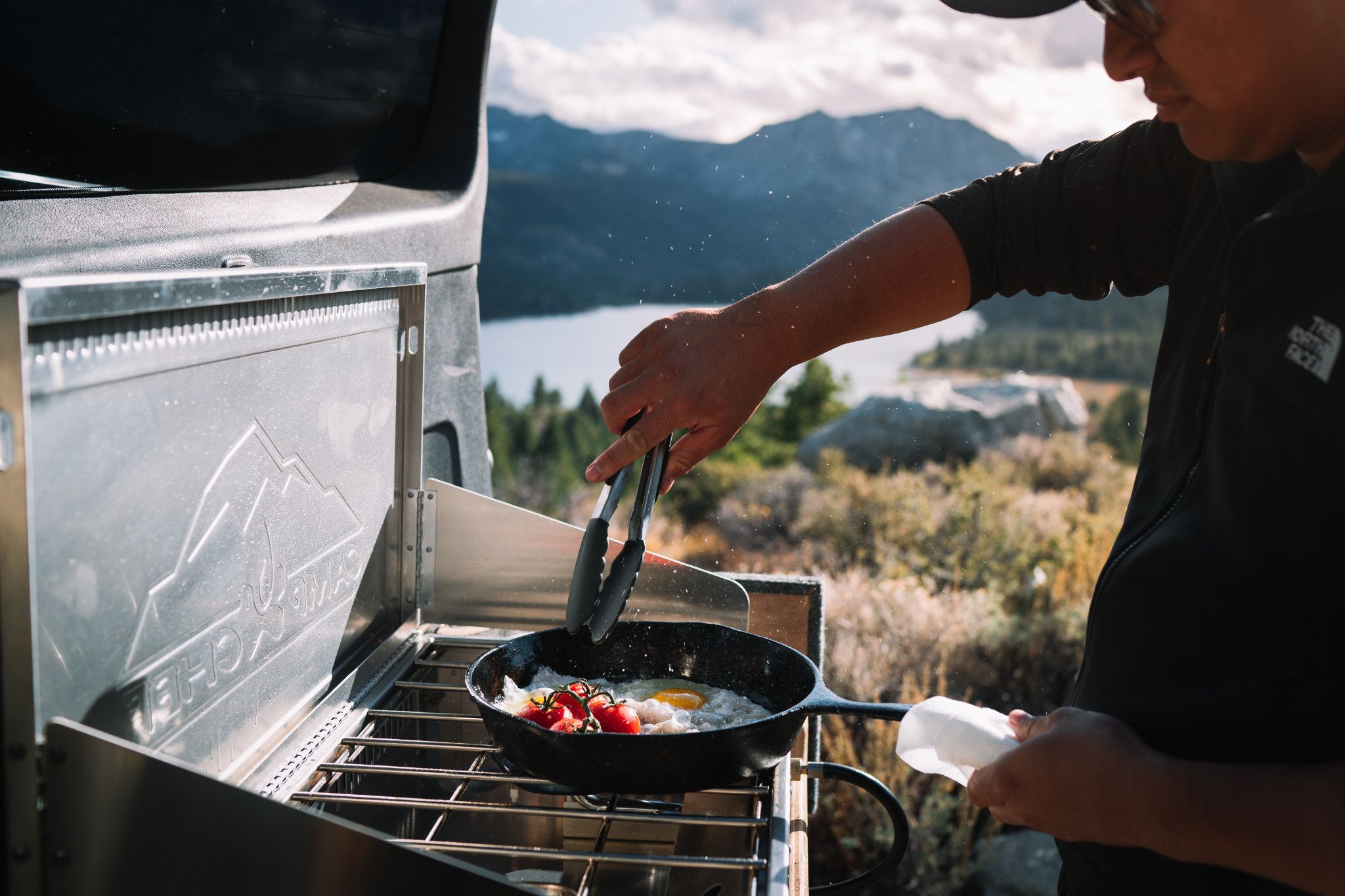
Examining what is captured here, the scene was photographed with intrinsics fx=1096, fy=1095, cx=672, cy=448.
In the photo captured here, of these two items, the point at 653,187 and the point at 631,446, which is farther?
the point at 653,187

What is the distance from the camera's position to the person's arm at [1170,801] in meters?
0.91

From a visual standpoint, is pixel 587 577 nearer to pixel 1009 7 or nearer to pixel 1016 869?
pixel 1009 7

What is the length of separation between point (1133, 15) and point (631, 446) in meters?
0.78

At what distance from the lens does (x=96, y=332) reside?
3.51ft

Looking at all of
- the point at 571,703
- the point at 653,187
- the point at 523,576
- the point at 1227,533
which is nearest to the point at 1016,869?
the point at 523,576

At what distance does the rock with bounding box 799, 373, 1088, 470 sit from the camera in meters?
10.4

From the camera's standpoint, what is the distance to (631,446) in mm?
1479

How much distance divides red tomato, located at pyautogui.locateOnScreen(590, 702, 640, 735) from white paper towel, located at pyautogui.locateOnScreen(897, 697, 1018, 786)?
0.35 metres

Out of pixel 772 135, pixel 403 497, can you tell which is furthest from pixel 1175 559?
pixel 772 135

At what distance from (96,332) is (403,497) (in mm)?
968

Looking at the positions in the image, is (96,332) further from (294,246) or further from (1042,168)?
(1042,168)

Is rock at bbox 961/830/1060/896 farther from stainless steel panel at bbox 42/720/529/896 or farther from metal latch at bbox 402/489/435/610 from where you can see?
stainless steel panel at bbox 42/720/529/896

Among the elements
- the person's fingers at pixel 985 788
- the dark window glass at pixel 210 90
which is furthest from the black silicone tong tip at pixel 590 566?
the dark window glass at pixel 210 90

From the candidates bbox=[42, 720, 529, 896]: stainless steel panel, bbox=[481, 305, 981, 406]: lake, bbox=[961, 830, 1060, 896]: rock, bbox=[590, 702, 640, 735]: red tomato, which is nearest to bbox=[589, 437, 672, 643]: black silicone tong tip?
bbox=[590, 702, 640, 735]: red tomato
